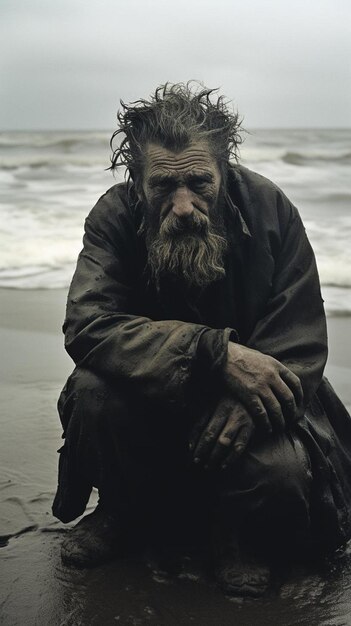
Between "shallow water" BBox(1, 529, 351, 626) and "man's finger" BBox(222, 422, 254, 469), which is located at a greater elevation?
"man's finger" BBox(222, 422, 254, 469)

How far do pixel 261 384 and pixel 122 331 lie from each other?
48 centimetres

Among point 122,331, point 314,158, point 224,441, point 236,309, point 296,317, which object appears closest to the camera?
point 224,441

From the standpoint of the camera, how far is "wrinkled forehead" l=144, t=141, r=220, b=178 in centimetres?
339

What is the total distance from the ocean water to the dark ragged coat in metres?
4.31

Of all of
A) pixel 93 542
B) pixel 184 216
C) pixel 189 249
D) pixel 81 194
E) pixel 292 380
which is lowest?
pixel 81 194

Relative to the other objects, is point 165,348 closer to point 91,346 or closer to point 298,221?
point 91,346

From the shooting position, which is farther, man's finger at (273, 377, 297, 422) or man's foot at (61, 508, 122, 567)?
man's foot at (61, 508, 122, 567)

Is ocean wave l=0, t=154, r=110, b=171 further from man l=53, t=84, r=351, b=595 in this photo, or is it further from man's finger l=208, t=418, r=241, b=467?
man's finger l=208, t=418, r=241, b=467

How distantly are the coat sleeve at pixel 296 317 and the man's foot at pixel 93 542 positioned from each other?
0.80 meters

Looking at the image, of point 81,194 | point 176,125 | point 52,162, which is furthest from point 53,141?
point 176,125

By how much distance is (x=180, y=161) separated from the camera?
340 centimetres

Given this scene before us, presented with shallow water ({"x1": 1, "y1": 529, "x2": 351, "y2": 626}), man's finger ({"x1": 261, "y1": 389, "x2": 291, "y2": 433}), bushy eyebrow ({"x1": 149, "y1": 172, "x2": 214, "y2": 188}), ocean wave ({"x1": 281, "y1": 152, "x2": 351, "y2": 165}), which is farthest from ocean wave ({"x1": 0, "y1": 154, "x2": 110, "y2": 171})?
man's finger ({"x1": 261, "y1": 389, "x2": 291, "y2": 433})

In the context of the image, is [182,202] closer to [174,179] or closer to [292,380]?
[174,179]

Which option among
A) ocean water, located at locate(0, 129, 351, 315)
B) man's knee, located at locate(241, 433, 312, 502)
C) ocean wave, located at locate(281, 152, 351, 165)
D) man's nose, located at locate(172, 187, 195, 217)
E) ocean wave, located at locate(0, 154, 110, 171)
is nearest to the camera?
man's knee, located at locate(241, 433, 312, 502)
